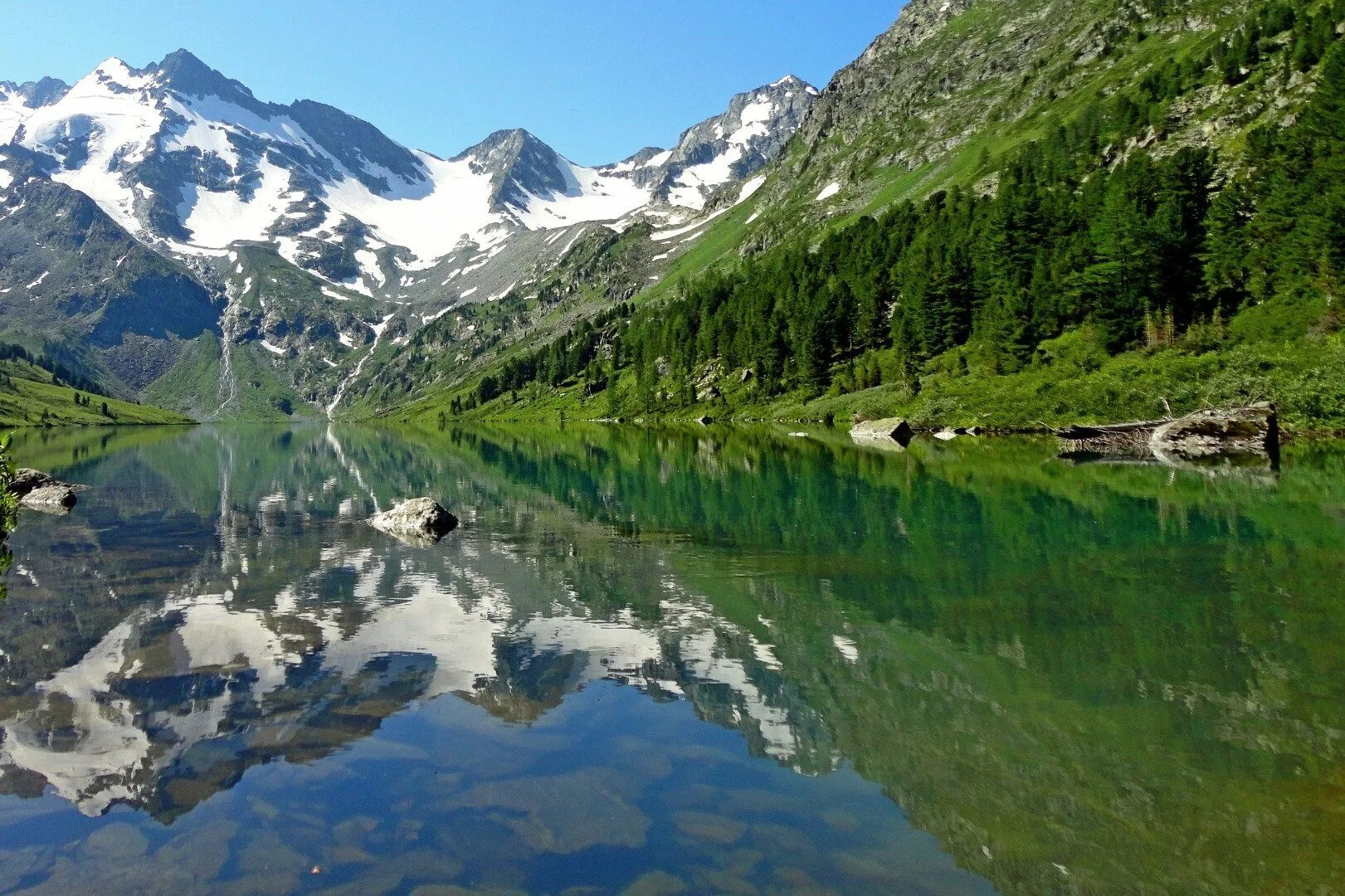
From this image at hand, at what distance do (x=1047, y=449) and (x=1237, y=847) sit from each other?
2359 inches

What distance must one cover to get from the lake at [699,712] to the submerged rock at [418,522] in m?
2.61

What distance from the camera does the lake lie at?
9344 mm

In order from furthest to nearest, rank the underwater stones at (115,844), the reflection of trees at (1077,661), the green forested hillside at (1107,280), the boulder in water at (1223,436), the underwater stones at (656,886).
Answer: the green forested hillside at (1107,280) → the boulder in water at (1223,436) → the underwater stones at (115,844) → the reflection of trees at (1077,661) → the underwater stones at (656,886)

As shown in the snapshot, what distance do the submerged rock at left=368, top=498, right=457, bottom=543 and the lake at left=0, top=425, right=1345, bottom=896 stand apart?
2.61 m

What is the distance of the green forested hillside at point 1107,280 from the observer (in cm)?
7188

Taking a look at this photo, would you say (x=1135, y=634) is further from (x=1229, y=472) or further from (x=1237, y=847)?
(x=1229, y=472)

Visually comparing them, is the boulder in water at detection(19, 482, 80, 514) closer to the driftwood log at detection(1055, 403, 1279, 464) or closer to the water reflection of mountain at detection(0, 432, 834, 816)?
the water reflection of mountain at detection(0, 432, 834, 816)

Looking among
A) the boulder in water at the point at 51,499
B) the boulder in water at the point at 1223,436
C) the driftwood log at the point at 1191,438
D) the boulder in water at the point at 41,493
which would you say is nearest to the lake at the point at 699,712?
the boulder in water at the point at 51,499

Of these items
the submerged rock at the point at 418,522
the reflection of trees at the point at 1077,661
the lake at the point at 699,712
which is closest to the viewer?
the lake at the point at 699,712

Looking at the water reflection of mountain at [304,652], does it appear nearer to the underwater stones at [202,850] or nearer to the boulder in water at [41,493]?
the underwater stones at [202,850]

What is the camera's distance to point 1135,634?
1703 cm

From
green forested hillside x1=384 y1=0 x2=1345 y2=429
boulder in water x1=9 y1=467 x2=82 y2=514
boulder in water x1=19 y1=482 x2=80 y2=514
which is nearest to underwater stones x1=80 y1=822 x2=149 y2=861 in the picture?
boulder in water x1=9 y1=467 x2=82 y2=514

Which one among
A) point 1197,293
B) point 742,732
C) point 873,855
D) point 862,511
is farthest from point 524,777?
point 1197,293

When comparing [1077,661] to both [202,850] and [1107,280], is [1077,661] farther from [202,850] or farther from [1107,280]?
[1107,280]
